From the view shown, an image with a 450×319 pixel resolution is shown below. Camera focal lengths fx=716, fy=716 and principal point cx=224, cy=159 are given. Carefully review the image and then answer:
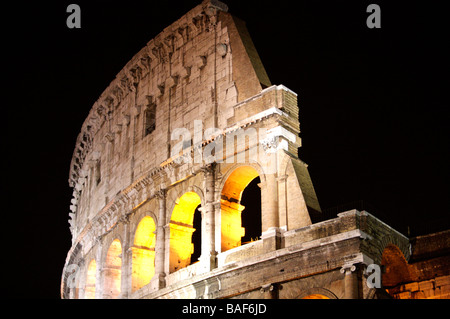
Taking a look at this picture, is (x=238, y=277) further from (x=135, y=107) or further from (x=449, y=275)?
(x=135, y=107)

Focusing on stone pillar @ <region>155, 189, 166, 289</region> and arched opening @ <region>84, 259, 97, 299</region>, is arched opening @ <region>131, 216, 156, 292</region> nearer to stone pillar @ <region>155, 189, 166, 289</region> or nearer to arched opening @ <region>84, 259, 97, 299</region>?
stone pillar @ <region>155, 189, 166, 289</region>

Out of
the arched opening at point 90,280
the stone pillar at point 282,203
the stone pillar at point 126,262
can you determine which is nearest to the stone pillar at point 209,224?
the stone pillar at point 282,203

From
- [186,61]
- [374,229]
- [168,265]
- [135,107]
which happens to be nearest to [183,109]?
[186,61]

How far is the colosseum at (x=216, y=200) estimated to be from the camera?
18406 millimetres

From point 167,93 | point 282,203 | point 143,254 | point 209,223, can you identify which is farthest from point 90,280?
point 282,203

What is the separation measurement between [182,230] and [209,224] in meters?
2.22

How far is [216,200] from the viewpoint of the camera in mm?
21484

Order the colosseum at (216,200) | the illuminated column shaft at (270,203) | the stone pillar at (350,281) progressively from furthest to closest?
the illuminated column shaft at (270,203) < the colosseum at (216,200) < the stone pillar at (350,281)

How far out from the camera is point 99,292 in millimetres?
26516

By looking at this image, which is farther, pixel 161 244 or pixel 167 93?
pixel 167 93

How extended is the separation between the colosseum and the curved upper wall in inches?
2.1

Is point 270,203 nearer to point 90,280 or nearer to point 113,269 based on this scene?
point 113,269

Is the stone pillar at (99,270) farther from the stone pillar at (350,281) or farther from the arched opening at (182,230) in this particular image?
the stone pillar at (350,281)

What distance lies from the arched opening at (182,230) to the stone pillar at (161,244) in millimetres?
310
